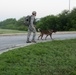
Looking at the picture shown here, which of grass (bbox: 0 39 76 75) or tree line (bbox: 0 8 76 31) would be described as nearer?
grass (bbox: 0 39 76 75)

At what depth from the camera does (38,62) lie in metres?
12.1

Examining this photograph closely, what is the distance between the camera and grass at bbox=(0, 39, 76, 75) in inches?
424

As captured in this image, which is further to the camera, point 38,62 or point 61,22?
point 61,22

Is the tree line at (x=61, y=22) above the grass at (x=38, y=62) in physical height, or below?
above

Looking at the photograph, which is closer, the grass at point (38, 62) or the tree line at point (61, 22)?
the grass at point (38, 62)

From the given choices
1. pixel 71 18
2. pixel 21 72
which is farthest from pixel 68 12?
pixel 21 72

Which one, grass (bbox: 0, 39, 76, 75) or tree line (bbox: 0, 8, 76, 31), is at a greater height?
tree line (bbox: 0, 8, 76, 31)

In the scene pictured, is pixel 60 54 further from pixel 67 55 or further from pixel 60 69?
pixel 60 69

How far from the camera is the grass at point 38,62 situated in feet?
35.3

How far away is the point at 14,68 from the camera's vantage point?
1079 centimetres

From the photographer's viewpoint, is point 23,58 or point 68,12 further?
point 68,12

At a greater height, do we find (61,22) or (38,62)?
(61,22)

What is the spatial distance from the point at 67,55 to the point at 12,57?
288 centimetres

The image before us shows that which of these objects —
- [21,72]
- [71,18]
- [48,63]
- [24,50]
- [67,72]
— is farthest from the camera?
[71,18]
